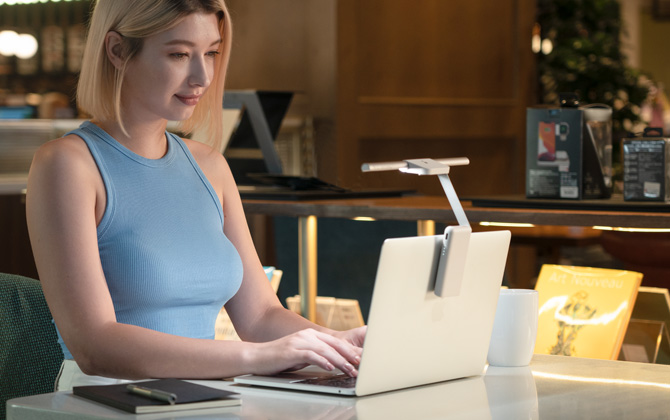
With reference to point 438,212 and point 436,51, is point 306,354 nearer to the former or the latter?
point 438,212

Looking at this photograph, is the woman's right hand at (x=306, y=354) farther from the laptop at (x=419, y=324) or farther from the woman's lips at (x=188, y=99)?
the woman's lips at (x=188, y=99)

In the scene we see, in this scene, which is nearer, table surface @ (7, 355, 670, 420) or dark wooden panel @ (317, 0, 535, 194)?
table surface @ (7, 355, 670, 420)

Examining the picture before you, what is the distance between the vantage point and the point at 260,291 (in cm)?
183

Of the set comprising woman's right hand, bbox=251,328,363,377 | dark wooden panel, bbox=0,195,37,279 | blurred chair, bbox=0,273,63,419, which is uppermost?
woman's right hand, bbox=251,328,363,377

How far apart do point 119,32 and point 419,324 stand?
80 centimetres

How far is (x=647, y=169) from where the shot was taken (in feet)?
7.43

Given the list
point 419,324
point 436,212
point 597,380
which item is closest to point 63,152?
point 419,324

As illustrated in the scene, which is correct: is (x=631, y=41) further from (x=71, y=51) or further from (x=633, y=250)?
(x=633, y=250)

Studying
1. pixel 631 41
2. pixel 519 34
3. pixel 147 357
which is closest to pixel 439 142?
pixel 519 34

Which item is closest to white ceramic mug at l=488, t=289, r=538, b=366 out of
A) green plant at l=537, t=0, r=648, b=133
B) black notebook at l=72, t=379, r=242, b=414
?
black notebook at l=72, t=379, r=242, b=414

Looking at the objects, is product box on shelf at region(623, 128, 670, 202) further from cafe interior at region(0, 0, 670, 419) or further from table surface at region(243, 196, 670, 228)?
table surface at region(243, 196, 670, 228)

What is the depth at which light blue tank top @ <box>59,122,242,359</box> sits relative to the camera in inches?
63.9

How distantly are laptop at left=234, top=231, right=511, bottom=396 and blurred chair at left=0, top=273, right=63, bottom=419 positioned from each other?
2.01 ft

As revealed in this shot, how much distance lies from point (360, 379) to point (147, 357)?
392mm
